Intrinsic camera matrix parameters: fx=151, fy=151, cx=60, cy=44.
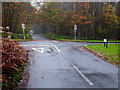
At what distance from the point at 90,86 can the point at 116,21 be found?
85.3 feet

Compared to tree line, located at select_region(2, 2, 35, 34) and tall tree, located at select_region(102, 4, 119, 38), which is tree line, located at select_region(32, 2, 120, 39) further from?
tree line, located at select_region(2, 2, 35, 34)

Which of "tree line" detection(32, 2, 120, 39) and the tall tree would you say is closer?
the tall tree

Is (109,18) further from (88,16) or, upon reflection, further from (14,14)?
(14,14)

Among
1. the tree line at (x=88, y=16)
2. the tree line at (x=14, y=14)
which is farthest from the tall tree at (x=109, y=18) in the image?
the tree line at (x=14, y=14)

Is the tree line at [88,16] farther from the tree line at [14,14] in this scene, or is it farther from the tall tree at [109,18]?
the tree line at [14,14]

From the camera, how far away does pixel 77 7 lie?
32125mm

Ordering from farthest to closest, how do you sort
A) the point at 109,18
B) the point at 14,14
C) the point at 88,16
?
the point at 14,14
the point at 88,16
the point at 109,18

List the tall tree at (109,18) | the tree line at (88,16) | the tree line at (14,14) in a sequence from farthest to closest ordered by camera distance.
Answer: the tree line at (88,16)
the tree line at (14,14)
the tall tree at (109,18)

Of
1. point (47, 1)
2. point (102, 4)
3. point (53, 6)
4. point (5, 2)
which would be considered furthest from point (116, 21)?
point (5, 2)

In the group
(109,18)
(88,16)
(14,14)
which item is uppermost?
(14,14)

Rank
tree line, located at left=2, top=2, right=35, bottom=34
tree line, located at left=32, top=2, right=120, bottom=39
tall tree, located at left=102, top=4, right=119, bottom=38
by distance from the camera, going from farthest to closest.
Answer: tree line, located at left=32, top=2, right=120, bottom=39 → tree line, located at left=2, top=2, right=35, bottom=34 → tall tree, located at left=102, top=4, right=119, bottom=38

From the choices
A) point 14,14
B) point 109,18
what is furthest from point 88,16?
point 14,14

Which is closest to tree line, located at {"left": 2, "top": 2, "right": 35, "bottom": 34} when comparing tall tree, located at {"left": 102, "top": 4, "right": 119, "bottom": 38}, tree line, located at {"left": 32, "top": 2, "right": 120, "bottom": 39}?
tree line, located at {"left": 32, "top": 2, "right": 120, "bottom": 39}

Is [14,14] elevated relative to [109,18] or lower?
elevated
